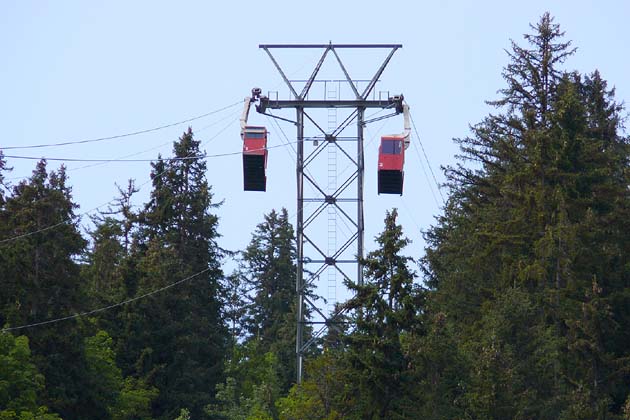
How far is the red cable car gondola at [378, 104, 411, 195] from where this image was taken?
151ft

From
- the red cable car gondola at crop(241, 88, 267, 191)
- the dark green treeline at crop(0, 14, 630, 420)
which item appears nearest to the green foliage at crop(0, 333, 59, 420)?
the dark green treeline at crop(0, 14, 630, 420)

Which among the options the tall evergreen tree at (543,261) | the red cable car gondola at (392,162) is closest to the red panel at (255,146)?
the red cable car gondola at (392,162)

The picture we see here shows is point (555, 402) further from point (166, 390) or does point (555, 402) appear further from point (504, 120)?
point (166, 390)

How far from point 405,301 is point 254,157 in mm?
6833

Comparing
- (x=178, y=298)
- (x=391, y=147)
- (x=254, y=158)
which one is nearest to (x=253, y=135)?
(x=254, y=158)

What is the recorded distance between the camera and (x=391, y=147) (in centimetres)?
4622

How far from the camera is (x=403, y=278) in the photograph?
145 ft

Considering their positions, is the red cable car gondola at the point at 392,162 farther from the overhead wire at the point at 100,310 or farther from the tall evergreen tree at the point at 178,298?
the tall evergreen tree at the point at 178,298

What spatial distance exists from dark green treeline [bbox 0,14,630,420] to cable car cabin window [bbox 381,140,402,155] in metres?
2.55

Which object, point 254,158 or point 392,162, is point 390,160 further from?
point 254,158

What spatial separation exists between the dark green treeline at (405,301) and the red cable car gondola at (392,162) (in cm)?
195

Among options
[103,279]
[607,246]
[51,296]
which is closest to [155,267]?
[103,279]

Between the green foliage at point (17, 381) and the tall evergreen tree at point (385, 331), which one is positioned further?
the green foliage at point (17, 381)

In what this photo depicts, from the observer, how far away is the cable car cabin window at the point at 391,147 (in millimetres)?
46188
